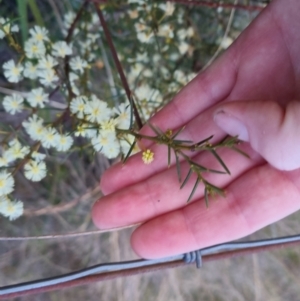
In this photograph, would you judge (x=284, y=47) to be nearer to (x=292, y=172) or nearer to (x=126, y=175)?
(x=292, y=172)

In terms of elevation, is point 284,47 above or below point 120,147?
above

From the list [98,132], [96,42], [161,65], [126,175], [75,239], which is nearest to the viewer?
[98,132]

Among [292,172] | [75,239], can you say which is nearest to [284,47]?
[292,172]

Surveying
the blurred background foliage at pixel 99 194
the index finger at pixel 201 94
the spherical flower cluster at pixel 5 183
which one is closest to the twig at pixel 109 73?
the blurred background foliage at pixel 99 194

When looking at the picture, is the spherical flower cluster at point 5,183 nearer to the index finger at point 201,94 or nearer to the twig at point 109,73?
the index finger at point 201,94

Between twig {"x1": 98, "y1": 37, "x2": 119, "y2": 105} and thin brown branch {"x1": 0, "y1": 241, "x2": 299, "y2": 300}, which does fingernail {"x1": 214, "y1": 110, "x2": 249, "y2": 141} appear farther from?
twig {"x1": 98, "y1": 37, "x2": 119, "y2": 105}

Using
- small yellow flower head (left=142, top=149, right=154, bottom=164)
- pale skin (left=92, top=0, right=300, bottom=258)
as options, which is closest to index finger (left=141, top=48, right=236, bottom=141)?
pale skin (left=92, top=0, right=300, bottom=258)

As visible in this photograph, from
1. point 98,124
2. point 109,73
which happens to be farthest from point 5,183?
point 109,73

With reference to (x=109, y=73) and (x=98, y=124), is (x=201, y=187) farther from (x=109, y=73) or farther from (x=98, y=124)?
(x=109, y=73)
